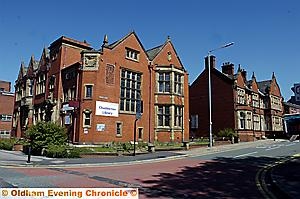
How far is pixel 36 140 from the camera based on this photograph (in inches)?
1029

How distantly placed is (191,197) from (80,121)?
22379 mm

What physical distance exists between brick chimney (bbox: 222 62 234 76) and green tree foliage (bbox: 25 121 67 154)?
3225 centimetres

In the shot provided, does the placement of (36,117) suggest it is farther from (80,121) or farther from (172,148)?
(172,148)

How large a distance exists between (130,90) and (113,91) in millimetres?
2607

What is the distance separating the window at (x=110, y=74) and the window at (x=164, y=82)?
6782mm

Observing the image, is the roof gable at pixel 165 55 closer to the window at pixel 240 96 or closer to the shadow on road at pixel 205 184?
the window at pixel 240 96

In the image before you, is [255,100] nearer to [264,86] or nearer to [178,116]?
[264,86]

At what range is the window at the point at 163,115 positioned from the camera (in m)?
35.8

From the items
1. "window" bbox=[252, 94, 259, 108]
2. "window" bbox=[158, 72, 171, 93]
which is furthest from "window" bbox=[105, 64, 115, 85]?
"window" bbox=[252, 94, 259, 108]

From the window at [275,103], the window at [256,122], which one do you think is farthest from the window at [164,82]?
the window at [275,103]

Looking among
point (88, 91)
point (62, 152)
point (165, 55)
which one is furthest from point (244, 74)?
point (62, 152)

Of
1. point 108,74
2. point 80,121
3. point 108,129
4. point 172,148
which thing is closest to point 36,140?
point 80,121

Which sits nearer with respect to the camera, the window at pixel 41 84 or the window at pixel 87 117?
the window at pixel 87 117

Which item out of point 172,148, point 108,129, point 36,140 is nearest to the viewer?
point 36,140
